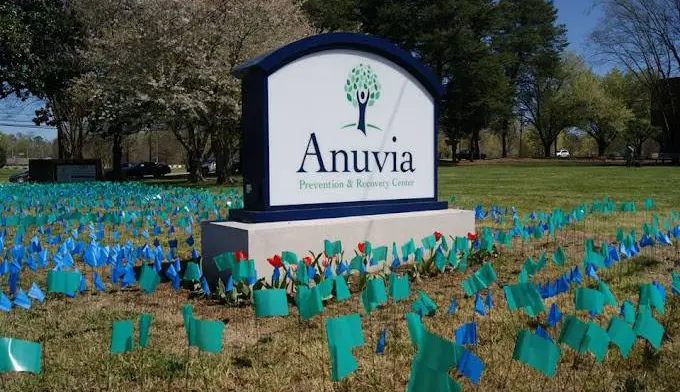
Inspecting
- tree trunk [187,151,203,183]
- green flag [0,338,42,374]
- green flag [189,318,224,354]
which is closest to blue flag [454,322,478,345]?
green flag [189,318,224,354]

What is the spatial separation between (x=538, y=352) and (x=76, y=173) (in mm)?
24444

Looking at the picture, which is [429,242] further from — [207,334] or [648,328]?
[207,334]

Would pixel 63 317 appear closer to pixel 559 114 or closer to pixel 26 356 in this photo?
pixel 26 356

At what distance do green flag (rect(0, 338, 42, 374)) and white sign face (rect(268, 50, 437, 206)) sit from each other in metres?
2.95

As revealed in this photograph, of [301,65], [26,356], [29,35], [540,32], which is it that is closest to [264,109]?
[301,65]

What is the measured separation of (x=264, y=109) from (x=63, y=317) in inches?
84.9

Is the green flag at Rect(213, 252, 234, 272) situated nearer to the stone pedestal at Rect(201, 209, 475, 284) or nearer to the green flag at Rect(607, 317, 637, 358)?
the stone pedestal at Rect(201, 209, 475, 284)

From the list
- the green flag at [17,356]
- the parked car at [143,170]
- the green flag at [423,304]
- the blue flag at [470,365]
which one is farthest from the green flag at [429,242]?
the parked car at [143,170]

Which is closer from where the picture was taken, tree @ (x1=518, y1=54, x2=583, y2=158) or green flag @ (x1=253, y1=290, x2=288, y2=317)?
green flag @ (x1=253, y1=290, x2=288, y2=317)

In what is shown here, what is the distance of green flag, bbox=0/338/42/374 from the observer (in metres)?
1.91

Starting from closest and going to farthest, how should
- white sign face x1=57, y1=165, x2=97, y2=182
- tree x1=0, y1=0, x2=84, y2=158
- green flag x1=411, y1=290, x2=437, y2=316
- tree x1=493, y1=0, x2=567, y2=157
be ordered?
green flag x1=411, y1=290, x2=437, y2=316 → tree x1=0, y1=0, x2=84, y2=158 → white sign face x1=57, y1=165, x2=97, y2=182 → tree x1=493, y1=0, x2=567, y2=157

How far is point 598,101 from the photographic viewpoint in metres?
58.2

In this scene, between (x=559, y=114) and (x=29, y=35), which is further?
(x=559, y=114)

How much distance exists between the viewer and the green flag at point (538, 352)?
2021mm
